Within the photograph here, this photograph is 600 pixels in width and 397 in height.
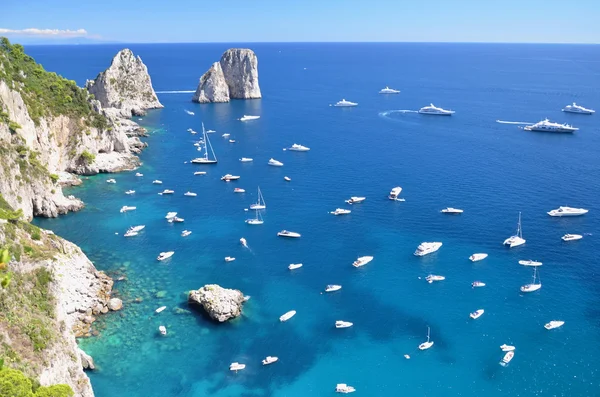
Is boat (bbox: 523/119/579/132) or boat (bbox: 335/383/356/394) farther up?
boat (bbox: 523/119/579/132)

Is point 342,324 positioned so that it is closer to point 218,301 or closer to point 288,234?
point 218,301

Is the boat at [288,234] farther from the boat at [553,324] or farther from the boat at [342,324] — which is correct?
the boat at [553,324]

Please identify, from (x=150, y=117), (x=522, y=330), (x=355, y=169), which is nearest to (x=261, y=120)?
(x=150, y=117)

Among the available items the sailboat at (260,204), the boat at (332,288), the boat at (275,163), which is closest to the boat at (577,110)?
the boat at (275,163)

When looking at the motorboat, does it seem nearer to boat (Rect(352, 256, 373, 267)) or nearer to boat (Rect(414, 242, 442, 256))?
boat (Rect(414, 242, 442, 256))

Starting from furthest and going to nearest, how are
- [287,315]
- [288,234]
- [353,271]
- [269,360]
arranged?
[288,234]
[353,271]
[287,315]
[269,360]

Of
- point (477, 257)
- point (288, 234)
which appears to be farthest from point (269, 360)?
point (477, 257)

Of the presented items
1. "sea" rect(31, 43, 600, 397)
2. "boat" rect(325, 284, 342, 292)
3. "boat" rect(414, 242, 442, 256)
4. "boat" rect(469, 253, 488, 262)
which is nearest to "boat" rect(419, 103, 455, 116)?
"sea" rect(31, 43, 600, 397)
